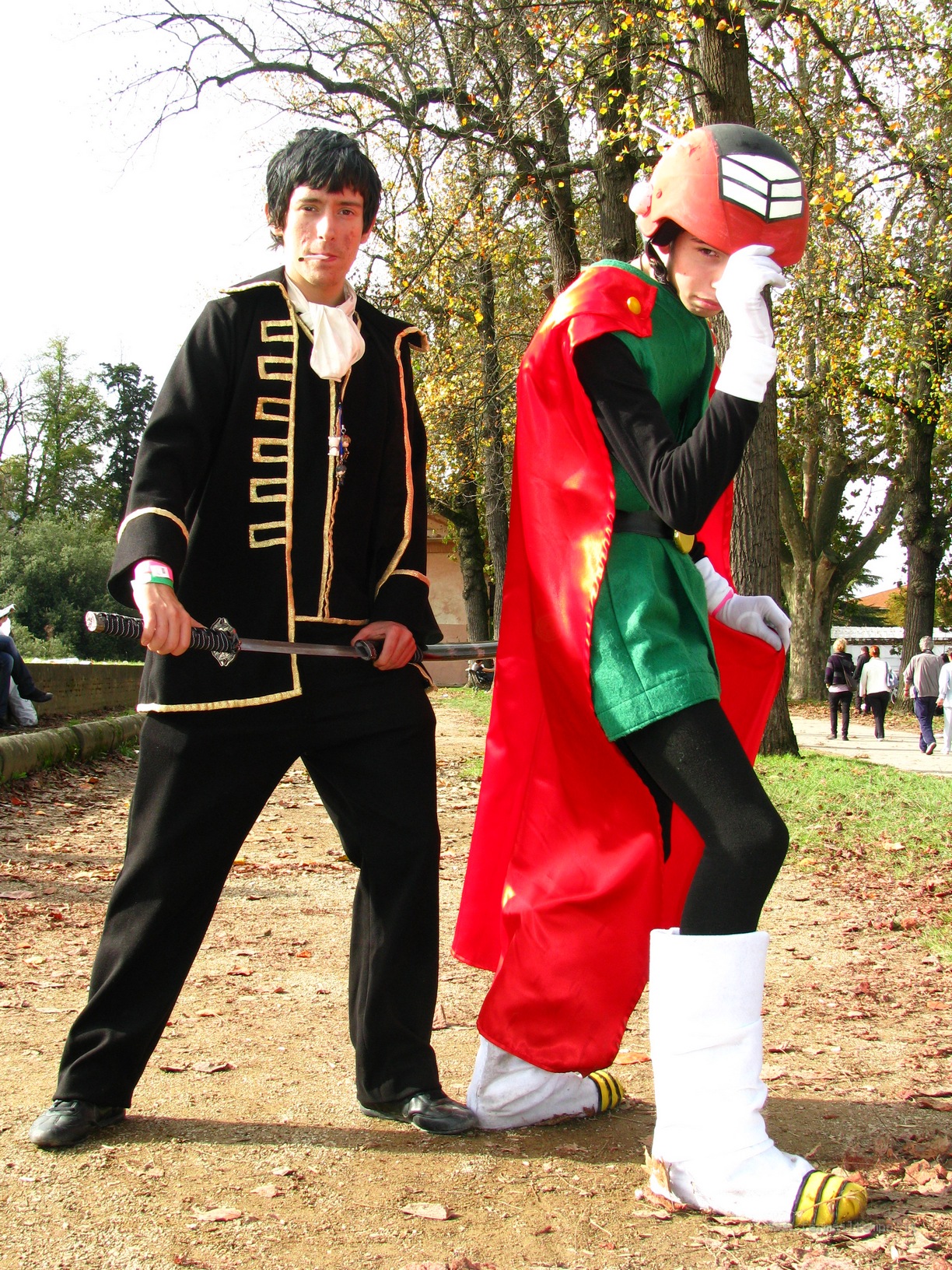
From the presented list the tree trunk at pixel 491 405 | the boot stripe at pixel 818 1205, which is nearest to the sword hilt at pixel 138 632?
the boot stripe at pixel 818 1205

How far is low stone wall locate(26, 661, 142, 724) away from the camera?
13.7 meters

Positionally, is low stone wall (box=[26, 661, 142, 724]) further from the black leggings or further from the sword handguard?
the black leggings

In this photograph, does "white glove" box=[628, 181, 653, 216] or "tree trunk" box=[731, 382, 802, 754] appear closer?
"white glove" box=[628, 181, 653, 216]

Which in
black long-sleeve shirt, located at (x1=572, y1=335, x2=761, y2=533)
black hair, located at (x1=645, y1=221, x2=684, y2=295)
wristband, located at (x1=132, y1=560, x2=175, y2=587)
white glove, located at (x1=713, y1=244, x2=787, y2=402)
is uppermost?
black hair, located at (x1=645, y1=221, x2=684, y2=295)

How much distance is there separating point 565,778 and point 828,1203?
983 millimetres

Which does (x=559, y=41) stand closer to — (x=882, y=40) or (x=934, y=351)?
(x=882, y=40)

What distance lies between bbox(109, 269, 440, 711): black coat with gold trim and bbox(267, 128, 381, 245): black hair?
0.19 meters

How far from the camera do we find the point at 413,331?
308 cm

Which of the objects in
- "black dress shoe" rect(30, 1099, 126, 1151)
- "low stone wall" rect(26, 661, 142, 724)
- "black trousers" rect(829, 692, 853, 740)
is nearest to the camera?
"black dress shoe" rect(30, 1099, 126, 1151)

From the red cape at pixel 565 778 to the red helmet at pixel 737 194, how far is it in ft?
0.60

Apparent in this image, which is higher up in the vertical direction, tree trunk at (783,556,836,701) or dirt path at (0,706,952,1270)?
tree trunk at (783,556,836,701)

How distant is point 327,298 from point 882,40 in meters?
11.0

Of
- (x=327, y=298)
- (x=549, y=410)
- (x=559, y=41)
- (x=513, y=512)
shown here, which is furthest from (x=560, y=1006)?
(x=559, y=41)

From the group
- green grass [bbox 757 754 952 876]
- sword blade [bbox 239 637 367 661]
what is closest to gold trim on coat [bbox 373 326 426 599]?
sword blade [bbox 239 637 367 661]
